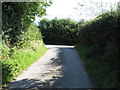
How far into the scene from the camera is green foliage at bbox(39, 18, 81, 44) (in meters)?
28.9

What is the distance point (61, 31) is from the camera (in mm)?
28969

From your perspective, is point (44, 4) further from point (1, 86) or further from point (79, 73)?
point (1, 86)

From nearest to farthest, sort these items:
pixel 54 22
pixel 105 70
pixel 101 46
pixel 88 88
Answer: pixel 88 88, pixel 105 70, pixel 101 46, pixel 54 22

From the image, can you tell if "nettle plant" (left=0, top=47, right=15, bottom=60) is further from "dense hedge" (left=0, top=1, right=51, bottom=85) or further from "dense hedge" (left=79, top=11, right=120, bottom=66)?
"dense hedge" (left=79, top=11, right=120, bottom=66)

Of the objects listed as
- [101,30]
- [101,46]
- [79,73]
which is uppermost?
[101,30]

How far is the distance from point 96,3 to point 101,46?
5.52 meters

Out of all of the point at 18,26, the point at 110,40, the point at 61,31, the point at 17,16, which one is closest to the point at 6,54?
the point at 18,26

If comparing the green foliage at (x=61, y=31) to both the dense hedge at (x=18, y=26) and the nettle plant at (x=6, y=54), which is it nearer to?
the dense hedge at (x=18, y=26)

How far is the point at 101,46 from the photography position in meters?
8.33

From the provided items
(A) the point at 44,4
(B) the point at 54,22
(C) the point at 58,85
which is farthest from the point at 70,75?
(B) the point at 54,22

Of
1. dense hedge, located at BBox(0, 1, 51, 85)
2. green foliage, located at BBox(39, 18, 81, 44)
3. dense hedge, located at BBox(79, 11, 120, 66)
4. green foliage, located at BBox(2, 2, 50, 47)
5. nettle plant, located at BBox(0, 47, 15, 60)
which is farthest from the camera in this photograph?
green foliage, located at BBox(39, 18, 81, 44)

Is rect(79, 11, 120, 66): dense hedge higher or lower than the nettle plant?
higher

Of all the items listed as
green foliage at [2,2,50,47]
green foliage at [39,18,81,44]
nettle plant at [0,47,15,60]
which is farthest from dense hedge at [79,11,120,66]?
green foliage at [39,18,81,44]

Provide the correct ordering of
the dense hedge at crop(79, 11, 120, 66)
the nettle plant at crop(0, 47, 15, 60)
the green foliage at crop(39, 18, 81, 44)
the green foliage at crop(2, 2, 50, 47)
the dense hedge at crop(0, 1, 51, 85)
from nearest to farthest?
1. the dense hedge at crop(79, 11, 120, 66)
2. the nettle plant at crop(0, 47, 15, 60)
3. the dense hedge at crop(0, 1, 51, 85)
4. the green foliage at crop(2, 2, 50, 47)
5. the green foliage at crop(39, 18, 81, 44)
